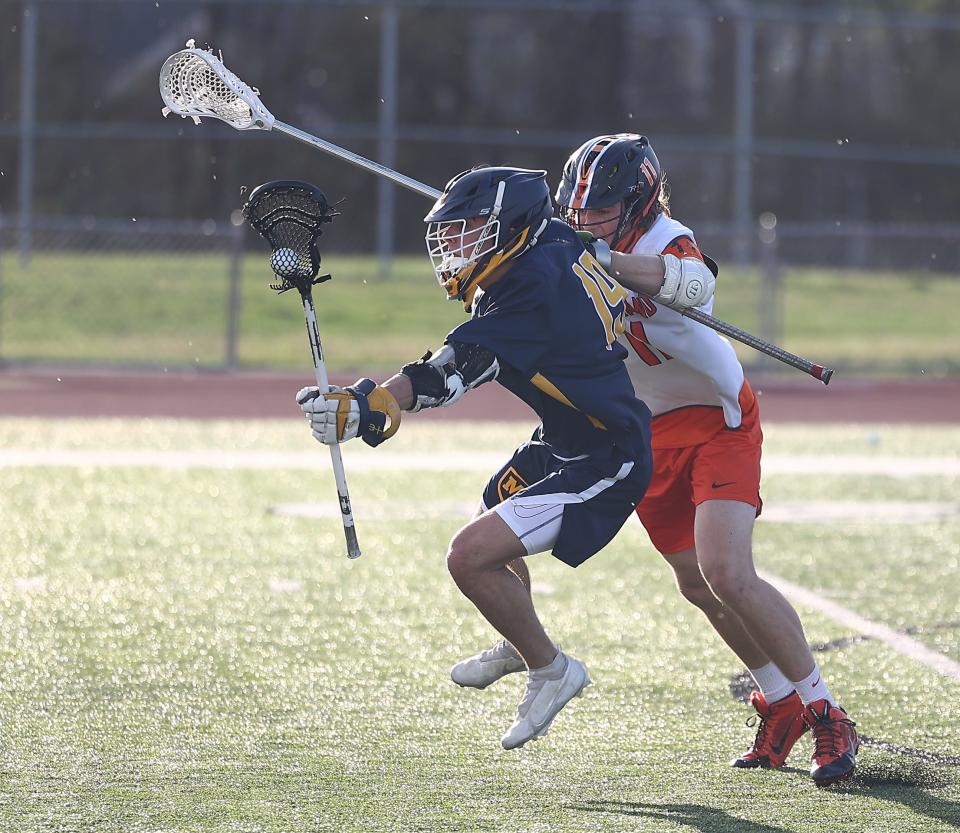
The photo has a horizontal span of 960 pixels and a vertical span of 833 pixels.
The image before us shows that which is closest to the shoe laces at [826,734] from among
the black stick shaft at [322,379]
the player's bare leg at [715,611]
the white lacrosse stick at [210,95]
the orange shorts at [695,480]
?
the player's bare leg at [715,611]

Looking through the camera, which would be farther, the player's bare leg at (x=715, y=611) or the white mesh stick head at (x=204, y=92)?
the white mesh stick head at (x=204, y=92)

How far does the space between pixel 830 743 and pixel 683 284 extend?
4.44 feet

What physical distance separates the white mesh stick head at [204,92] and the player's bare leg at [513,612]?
1.73 metres

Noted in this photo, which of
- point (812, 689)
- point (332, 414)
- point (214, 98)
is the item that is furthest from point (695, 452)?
point (214, 98)

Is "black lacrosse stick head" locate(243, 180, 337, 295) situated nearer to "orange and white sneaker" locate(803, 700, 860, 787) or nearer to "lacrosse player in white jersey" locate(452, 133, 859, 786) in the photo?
"lacrosse player in white jersey" locate(452, 133, 859, 786)

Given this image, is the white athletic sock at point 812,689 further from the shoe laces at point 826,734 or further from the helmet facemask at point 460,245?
the helmet facemask at point 460,245

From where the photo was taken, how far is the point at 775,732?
190 inches

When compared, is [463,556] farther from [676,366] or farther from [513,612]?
[676,366]

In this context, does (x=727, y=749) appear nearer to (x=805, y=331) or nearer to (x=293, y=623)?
(x=293, y=623)

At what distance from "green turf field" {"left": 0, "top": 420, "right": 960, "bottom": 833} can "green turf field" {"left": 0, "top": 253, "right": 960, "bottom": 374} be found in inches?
286

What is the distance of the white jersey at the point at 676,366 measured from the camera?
4.93m

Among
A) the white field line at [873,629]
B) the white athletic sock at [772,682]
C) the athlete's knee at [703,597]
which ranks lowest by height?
the white field line at [873,629]

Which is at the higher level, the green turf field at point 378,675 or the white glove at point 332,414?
the white glove at point 332,414

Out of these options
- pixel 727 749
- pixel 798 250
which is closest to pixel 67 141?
pixel 798 250
